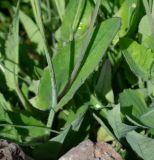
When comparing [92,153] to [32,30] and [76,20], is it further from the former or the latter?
[32,30]

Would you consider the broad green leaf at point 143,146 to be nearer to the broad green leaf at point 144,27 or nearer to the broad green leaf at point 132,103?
the broad green leaf at point 132,103

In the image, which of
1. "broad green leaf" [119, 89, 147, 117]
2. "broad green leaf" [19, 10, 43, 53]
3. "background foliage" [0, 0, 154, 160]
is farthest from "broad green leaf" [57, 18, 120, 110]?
"broad green leaf" [19, 10, 43, 53]

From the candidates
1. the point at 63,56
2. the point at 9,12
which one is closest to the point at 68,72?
the point at 63,56

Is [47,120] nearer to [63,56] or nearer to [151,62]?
[63,56]

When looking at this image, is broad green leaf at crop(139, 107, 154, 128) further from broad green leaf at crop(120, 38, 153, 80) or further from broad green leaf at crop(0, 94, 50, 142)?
broad green leaf at crop(0, 94, 50, 142)

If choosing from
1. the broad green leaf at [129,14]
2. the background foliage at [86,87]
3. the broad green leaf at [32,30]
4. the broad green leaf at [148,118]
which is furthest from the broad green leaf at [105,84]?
the broad green leaf at [32,30]

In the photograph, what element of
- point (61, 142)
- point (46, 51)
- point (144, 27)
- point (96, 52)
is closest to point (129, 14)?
point (144, 27)
